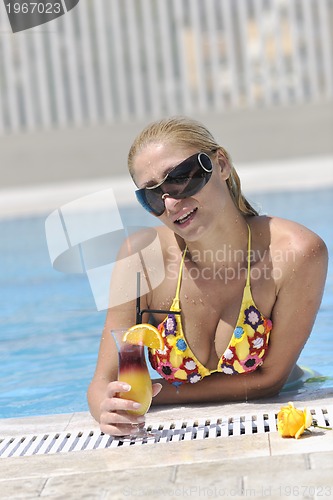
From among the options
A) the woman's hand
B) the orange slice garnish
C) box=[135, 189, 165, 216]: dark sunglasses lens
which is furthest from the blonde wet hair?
the woman's hand

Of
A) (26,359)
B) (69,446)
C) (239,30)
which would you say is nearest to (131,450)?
(69,446)

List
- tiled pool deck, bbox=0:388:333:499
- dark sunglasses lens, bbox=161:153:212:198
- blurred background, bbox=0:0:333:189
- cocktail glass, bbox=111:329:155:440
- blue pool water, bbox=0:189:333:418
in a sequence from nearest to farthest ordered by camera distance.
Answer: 1. tiled pool deck, bbox=0:388:333:499
2. cocktail glass, bbox=111:329:155:440
3. dark sunglasses lens, bbox=161:153:212:198
4. blue pool water, bbox=0:189:333:418
5. blurred background, bbox=0:0:333:189

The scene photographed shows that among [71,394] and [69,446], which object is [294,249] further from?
[71,394]

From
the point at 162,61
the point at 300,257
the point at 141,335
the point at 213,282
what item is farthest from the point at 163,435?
the point at 162,61

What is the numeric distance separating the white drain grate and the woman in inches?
3.2

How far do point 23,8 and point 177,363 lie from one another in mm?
14619

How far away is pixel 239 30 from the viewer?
55.5 feet

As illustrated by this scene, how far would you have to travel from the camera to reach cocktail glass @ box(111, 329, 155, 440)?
2.66m

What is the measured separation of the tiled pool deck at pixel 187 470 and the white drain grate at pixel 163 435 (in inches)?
3.0

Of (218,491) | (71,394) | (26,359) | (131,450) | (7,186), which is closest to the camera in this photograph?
(218,491)

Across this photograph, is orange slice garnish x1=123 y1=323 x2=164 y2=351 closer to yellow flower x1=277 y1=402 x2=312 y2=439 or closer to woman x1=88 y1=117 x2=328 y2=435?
woman x1=88 y1=117 x2=328 y2=435

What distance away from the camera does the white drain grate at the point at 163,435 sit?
2742 mm

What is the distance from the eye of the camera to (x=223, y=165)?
2.96 meters

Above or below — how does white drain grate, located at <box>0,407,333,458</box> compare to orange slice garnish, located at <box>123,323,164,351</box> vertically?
below
